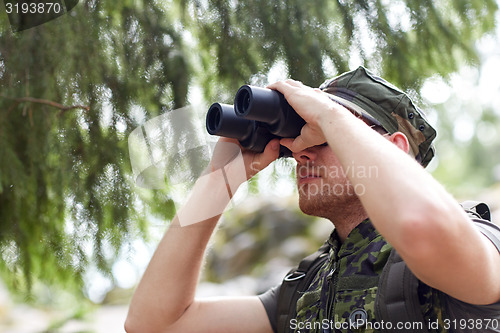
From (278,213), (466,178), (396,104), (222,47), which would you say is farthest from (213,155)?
(466,178)

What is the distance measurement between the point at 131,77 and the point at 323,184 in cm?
85

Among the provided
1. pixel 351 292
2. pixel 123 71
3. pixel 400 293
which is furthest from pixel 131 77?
pixel 400 293

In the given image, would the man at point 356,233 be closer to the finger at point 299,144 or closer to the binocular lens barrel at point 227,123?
the finger at point 299,144

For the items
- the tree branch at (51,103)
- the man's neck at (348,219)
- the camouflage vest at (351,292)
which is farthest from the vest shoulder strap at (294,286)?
the tree branch at (51,103)

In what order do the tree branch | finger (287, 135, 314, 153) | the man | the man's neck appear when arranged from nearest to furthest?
the man < finger (287, 135, 314, 153) < the man's neck < the tree branch

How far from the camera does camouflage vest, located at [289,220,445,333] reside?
132 centimetres

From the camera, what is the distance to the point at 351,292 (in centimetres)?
142

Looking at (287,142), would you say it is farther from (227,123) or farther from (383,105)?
(383,105)

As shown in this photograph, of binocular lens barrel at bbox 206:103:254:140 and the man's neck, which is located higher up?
binocular lens barrel at bbox 206:103:254:140

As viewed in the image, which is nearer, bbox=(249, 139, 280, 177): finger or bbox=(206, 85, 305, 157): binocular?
bbox=(206, 85, 305, 157): binocular

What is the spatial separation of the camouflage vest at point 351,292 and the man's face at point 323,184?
96 millimetres

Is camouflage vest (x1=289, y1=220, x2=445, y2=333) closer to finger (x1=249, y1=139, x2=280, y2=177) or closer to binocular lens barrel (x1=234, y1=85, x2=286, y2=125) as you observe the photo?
finger (x1=249, y1=139, x2=280, y2=177)

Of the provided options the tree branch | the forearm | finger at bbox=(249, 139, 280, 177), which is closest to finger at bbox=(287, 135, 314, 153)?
finger at bbox=(249, 139, 280, 177)

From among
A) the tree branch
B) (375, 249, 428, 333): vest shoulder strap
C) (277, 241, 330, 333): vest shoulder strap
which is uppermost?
the tree branch
